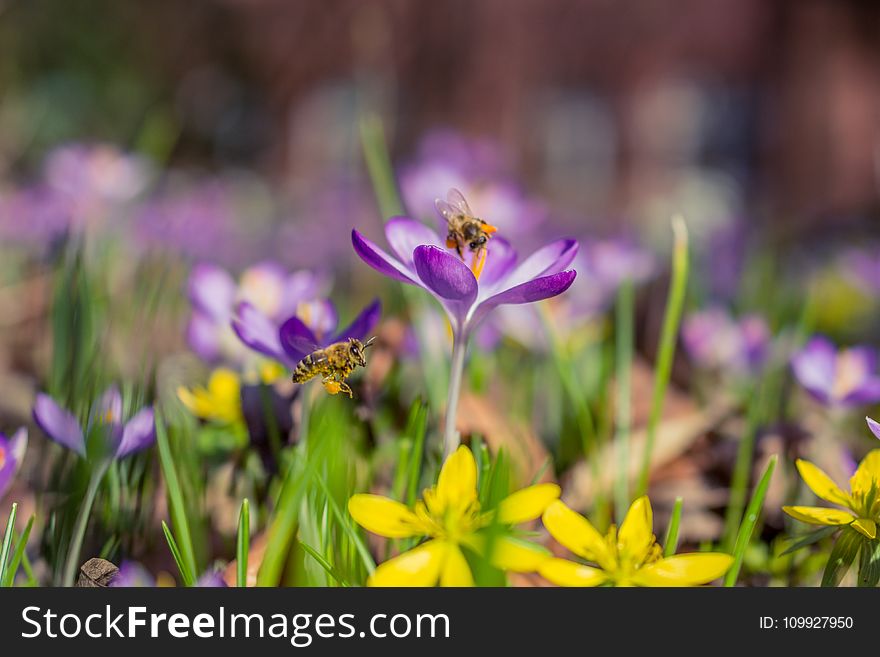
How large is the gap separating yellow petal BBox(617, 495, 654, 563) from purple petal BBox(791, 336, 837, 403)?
1.17 feet

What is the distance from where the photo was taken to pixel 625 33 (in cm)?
1112

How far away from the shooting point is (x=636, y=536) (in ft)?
1.57

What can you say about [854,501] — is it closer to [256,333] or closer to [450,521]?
[450,521]

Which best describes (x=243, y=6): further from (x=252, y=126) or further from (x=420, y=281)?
(x=420, y=281)

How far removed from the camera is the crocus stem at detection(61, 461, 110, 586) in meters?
0.51

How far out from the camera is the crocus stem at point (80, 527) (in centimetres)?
51

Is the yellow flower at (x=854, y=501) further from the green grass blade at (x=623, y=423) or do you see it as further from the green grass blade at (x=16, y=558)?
the green grass blade at (x=16, y=558)

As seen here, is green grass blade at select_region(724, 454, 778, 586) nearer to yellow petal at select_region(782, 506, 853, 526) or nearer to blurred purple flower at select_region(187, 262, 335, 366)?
yellow petal at select_region(782, 506, 853, 526)

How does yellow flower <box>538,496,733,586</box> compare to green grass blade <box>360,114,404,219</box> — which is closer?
yellow flower <box>538,496,733,586</box>

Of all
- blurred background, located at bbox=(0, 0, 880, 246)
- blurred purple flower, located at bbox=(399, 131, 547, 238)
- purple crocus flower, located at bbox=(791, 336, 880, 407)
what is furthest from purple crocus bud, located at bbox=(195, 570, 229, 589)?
blurred background, located at bbox=(0, 0, 880, 246)

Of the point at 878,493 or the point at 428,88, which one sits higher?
the point at 428,88

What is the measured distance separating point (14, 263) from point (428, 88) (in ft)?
30.5

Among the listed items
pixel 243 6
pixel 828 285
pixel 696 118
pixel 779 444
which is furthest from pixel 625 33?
pixel 779 444

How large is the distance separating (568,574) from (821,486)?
0.66ft
